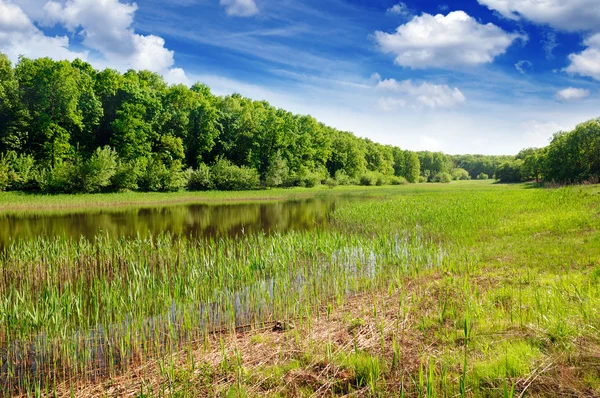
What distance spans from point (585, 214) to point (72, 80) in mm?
57603

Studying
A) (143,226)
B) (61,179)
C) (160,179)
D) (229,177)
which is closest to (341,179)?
(229,177)

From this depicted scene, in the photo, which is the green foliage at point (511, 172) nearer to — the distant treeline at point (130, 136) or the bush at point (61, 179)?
the distant treeline at point (130, 136)

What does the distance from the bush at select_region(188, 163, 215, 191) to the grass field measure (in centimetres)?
4374

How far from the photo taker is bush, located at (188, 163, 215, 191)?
180ft

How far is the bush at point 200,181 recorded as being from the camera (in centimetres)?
5475

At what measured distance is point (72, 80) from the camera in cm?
4922

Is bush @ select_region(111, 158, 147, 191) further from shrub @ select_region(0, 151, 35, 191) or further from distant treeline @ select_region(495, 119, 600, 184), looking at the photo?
distant treeline @ select_region(495, 119, 600, 184)

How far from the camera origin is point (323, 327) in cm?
655

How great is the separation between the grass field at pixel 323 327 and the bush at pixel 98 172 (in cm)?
3617

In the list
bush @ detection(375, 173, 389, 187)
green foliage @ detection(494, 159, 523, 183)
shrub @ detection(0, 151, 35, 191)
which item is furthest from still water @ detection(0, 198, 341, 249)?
green foliage @ detection(494, 159, 523, 183)

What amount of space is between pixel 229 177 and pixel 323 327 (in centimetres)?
5177

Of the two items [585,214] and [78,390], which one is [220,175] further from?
[78,390]

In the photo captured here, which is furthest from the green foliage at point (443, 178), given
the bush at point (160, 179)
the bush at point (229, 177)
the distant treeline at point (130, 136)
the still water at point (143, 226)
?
the still water at point (143, 226)

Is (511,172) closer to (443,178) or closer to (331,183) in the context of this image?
(443,178)
